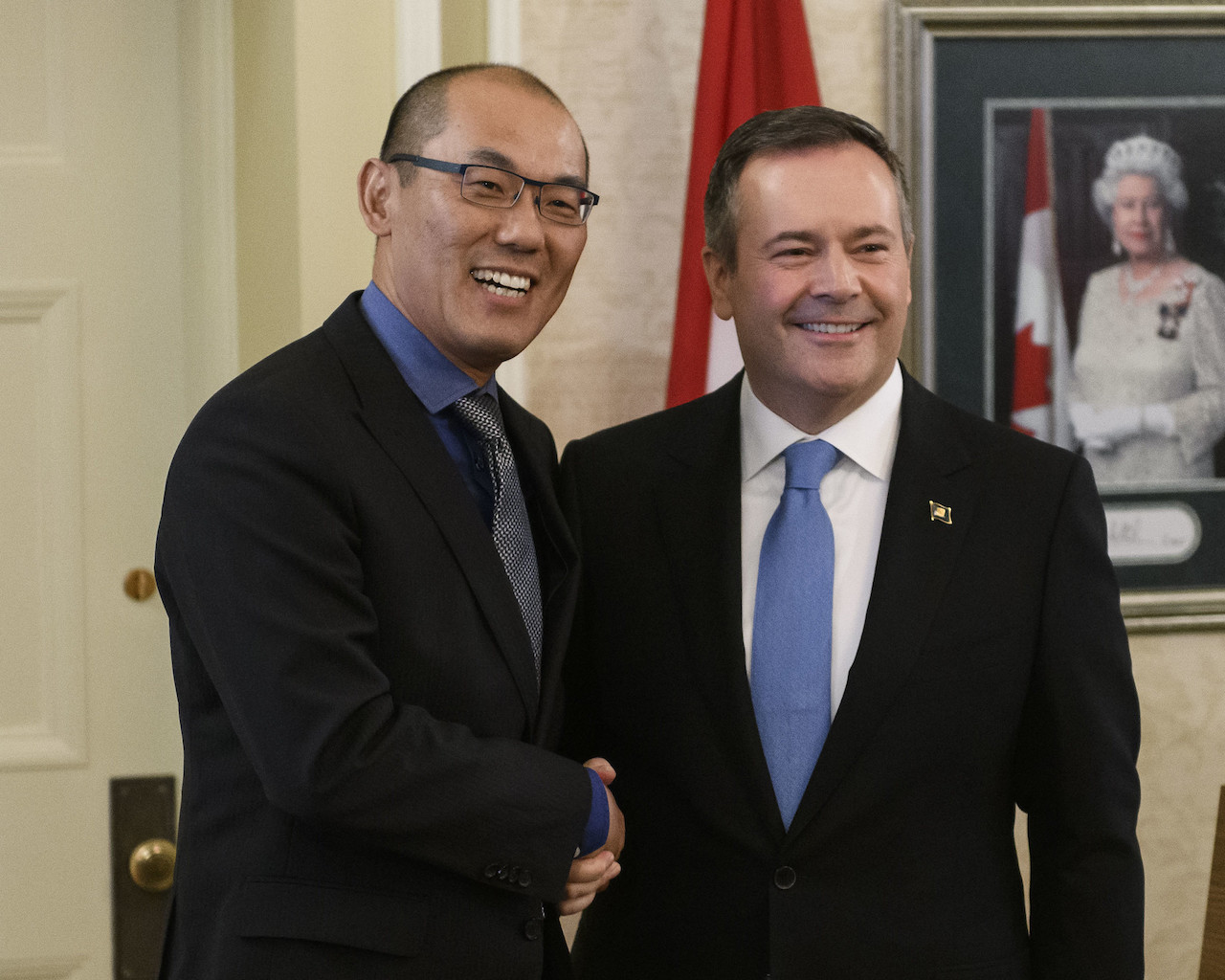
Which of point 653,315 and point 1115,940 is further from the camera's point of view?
point 653,315

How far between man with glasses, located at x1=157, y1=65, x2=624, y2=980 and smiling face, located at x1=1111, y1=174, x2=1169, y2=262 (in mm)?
1448

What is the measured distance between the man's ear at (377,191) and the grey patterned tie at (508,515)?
249 mm

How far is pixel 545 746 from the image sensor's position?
1449 millimetres

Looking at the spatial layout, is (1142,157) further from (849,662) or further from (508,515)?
(508,515)

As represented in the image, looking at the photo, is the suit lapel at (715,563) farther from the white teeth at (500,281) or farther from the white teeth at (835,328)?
the white teeth at (500,281)

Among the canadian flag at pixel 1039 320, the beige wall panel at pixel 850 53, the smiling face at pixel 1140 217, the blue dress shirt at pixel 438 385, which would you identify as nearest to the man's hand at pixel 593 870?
the blue dress shirt at pixel 438 385

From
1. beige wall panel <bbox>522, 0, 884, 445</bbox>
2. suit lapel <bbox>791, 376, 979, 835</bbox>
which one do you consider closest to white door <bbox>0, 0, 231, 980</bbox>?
beige wall panel <bbox>522, 0, 884, 445</bbox>

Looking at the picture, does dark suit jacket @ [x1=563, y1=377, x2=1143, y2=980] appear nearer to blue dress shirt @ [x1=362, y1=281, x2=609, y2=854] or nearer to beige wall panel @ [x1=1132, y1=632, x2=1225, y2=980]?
blue dress shirt @ [x1=362, y1=281, x2=609, y2=854]

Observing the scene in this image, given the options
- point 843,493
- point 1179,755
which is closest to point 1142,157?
point 1179,755

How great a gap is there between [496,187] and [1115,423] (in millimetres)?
1620

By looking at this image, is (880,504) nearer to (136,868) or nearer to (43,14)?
(136,868)

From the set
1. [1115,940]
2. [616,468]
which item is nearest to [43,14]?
[616,468]

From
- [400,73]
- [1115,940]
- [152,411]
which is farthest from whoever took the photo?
[152,411]

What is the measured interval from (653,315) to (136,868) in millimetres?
1482
